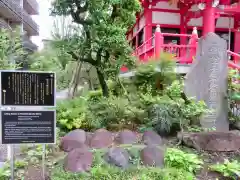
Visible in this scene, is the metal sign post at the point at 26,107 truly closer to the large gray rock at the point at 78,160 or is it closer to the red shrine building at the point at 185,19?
the large gray rock at the point at 78,160

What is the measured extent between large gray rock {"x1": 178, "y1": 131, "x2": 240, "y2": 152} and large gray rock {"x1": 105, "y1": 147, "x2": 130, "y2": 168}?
1.23 metres

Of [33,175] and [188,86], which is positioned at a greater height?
[188,86]

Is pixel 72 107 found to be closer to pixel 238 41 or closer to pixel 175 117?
pixel 175 117

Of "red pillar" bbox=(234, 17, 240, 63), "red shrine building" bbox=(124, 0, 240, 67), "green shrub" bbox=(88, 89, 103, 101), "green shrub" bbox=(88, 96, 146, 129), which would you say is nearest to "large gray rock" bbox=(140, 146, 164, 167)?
"green shrub" bbox=(88, 96, 146, 129)

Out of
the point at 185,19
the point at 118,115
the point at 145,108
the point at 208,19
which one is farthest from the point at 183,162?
the point at 185,19

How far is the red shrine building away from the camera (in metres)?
→ 9.93

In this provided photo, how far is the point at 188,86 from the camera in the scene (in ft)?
17.3

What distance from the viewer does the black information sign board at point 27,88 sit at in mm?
3088

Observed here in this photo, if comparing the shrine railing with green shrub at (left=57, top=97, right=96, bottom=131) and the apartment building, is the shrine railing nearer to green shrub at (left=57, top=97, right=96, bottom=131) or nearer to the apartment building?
green shrub at (left=57, top=97, right=96, bottom=131)

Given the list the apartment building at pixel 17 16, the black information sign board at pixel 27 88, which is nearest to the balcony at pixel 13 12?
the apartment building at pixel 17 16

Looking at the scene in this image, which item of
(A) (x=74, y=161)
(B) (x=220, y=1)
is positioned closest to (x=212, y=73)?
(A) (x=74, y=161)

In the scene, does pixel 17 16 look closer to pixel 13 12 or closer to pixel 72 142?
pixel 13 12

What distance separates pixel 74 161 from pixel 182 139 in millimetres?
1919

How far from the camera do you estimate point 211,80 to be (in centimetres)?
513
